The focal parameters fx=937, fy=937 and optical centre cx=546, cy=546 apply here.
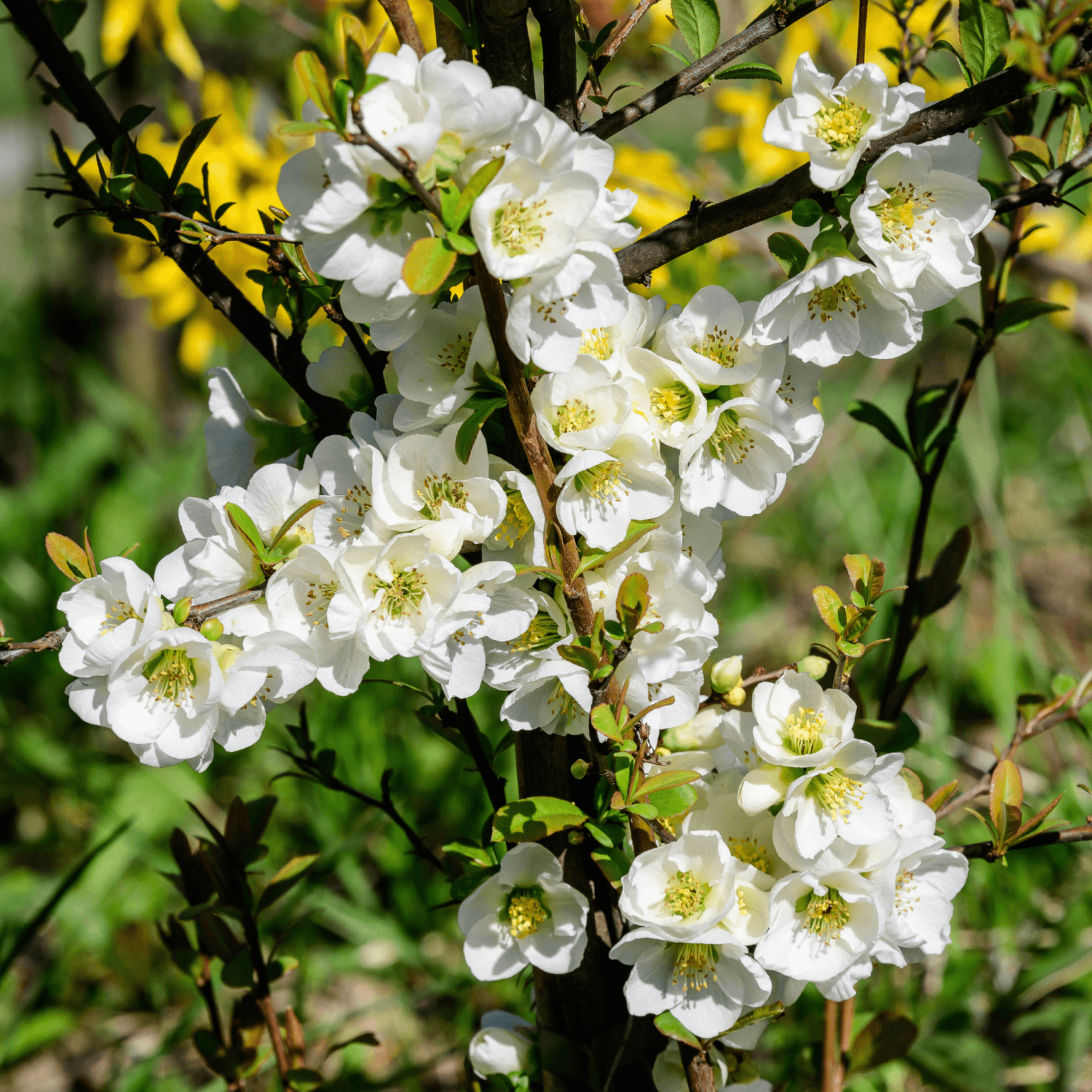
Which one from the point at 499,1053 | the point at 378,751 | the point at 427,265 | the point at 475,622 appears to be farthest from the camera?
the point at 378,751

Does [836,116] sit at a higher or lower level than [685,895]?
higher

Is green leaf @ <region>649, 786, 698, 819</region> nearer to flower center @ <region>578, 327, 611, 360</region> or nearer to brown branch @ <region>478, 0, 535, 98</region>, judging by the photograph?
flower center @ <region>578, 327, 611, 360</region>

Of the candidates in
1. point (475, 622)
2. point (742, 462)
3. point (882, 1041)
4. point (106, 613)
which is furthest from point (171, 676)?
point (882, 1041)

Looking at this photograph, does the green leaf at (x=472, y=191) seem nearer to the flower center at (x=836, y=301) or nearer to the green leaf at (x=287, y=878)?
the flower center at (x=836, y=301)

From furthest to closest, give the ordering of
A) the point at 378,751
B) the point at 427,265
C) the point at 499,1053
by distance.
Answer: the point at 378,751, the point at 499,1053, the point at 427,265

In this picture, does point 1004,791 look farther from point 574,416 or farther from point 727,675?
point 574,416

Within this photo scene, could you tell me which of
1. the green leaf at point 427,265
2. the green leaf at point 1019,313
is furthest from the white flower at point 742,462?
the green leaf at point 1019,313
